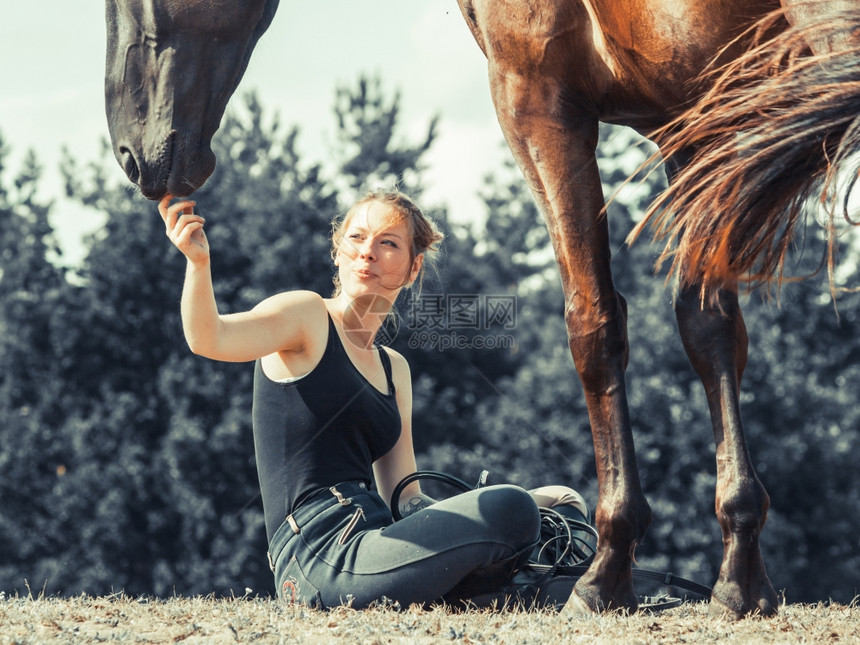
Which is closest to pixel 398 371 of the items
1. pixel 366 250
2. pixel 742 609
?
pixel 366 250

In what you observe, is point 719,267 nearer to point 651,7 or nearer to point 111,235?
point 651,7

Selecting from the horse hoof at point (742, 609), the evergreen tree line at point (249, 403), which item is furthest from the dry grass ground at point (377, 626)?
the evergreen tree line at point (249, 403)

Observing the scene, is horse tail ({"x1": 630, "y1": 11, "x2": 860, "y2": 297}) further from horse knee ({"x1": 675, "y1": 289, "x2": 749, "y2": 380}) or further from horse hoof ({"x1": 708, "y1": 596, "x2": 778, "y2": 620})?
horse hoof ({"x1": 708, "y1": 596, "x2": 778, "y2": 620})

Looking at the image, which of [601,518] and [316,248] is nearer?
[601,518]

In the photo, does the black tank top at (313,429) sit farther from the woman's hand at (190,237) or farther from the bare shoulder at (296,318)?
the woman's hand at (190,237)

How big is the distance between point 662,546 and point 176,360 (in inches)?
287

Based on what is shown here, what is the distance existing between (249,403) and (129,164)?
10345 millimetres

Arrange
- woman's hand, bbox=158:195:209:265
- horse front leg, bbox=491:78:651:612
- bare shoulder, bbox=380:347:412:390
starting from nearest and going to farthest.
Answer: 1. woman's hand, bbox=158:195:209:265
2. horse front leg, bbox=491:78:651:612
3. bare shoulder, bbox=380:347:412:390

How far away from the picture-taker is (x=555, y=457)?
1386 centimetres

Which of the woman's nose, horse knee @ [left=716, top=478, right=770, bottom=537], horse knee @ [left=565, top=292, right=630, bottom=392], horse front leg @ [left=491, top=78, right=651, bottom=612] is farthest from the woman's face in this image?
horse knee @ [left=716, top=478, right=770, bottom=537]

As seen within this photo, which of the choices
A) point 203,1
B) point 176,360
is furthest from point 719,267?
point 176,360

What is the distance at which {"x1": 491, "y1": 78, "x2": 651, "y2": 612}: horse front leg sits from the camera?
2.95m

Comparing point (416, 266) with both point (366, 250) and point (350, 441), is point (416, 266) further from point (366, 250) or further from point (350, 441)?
point (350, 441)

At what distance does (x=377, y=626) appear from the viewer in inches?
88.8
